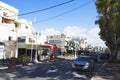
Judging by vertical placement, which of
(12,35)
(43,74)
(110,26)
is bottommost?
(43,74)

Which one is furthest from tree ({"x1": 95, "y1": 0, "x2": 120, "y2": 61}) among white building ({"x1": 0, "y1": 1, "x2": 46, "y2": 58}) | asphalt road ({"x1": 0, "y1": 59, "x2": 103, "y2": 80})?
asphalt road ({"x1": 0, "y1": 59, "x2": 103, "y2": 80})

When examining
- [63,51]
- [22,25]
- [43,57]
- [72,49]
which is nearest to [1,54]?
[43,57]

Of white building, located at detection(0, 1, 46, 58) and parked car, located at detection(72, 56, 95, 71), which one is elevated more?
white building, located at detection(0, 1, 46, 58)

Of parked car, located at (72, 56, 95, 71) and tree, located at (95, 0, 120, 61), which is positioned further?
tree, located at (95, 0, 120, 61)

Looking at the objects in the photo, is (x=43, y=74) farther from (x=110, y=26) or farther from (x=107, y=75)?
(x=110, y=26)

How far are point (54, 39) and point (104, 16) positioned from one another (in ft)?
255

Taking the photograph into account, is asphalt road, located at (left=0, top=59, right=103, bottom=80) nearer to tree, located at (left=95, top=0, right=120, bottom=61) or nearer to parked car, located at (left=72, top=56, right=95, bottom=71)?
parked car, located at (left=72, top=56, right=95, bottom=71)

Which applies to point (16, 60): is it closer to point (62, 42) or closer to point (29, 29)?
point (29, 29)

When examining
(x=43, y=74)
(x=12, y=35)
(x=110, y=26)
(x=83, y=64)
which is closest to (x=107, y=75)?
(x=83, y=64)

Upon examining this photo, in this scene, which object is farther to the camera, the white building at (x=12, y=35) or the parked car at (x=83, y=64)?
the white building at (x=12, y=35)

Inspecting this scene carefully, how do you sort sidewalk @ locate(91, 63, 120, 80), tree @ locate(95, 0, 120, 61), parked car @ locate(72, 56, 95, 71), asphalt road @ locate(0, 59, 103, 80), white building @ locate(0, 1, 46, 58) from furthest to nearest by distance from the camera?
white building @ locate(0, 1, 46, 58) → tree @ locate(95, 0, 120, 61) → parked car @ locate(72, 56, 95, 71) → sidewalk @ locate(91, 63, 120, 80) → asphalt road @ locate(0, 59, 103, 80)

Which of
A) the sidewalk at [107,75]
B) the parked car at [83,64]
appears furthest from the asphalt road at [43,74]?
the parked car at [83,64]

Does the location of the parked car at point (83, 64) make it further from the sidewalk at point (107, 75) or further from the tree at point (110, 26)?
the tree at point (110, 26)

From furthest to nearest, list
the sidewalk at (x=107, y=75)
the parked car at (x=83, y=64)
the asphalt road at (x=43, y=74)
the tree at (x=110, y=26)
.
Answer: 1. the tree at (x=110, y=26)
2. the parked car at (x=83, y=64)
3. the sidewalk at (x=107, y=75)
4. the asphalt road at (x=43, y=74)
